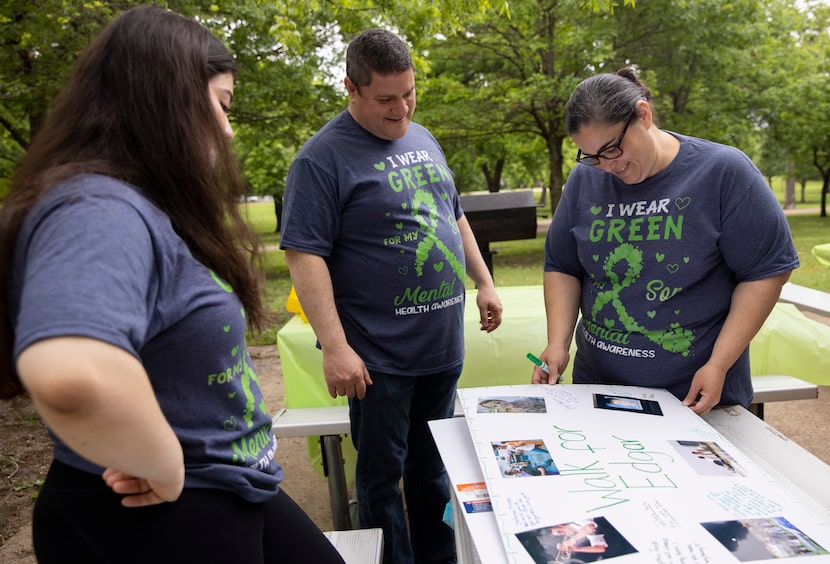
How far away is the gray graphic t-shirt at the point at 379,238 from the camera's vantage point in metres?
1.91

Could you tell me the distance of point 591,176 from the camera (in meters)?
1.85

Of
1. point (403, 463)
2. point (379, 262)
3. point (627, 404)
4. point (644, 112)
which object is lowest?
point (403, 463)

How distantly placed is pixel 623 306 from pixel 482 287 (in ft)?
2.21

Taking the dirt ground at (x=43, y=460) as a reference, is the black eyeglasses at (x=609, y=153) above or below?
above

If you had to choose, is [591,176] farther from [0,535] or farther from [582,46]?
[582,46]

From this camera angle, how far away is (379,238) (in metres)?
1.94

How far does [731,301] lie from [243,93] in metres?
8.26

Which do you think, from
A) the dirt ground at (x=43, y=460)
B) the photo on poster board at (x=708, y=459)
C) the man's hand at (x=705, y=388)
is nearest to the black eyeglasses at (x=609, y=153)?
the man's hand at (x=705, y=388)

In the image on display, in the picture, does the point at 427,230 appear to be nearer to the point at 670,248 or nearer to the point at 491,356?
the point at 670,248

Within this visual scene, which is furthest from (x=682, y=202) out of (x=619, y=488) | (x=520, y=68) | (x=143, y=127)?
(x=520, y=68)

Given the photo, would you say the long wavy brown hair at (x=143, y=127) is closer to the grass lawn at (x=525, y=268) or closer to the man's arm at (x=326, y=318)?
the man's arm at (x=326, y=318)

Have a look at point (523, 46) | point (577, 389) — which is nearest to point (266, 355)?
point (577, 389)

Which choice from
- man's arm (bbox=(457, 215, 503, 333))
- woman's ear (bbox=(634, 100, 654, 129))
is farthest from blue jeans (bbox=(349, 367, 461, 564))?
woman's ear (bbox=(634, 100, 654, 129))

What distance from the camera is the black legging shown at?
39.3 inches
